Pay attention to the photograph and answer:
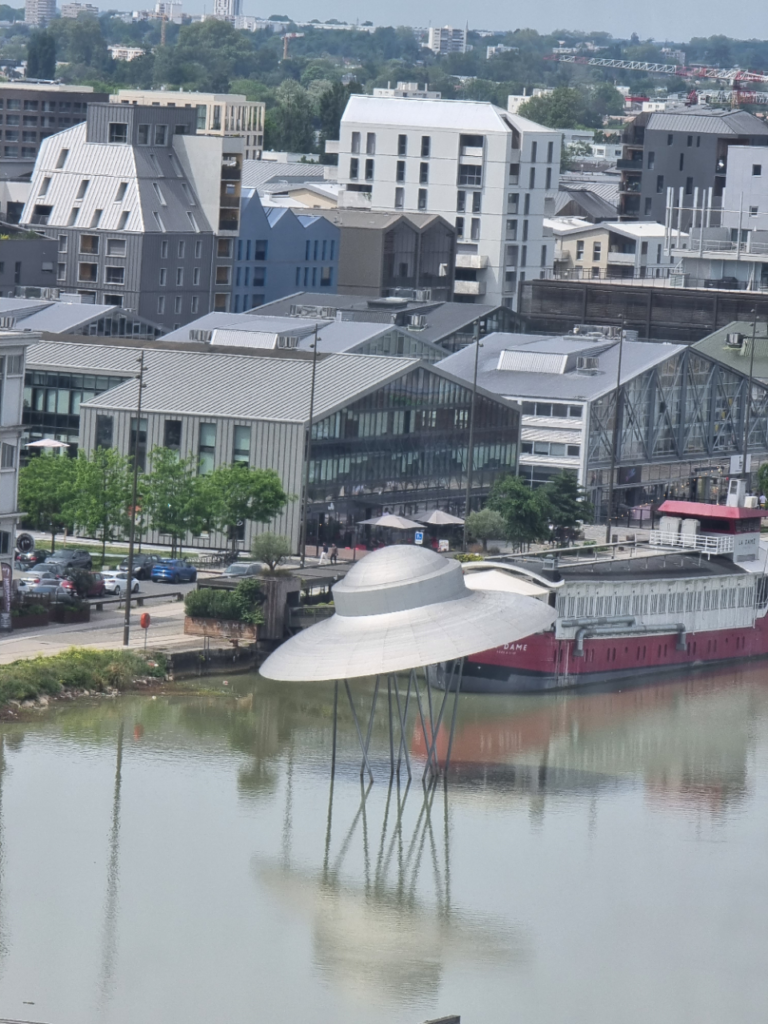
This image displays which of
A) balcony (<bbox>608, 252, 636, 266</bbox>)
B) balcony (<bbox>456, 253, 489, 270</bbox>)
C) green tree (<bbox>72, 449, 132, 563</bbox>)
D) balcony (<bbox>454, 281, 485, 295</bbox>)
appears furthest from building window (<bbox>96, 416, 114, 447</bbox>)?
balcony (<bbox>608, 252, 636, 266</bbox>)

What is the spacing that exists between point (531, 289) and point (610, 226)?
4131 centimetres

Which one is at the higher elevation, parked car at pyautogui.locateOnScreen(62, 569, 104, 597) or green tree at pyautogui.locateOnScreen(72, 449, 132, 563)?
green tree at pyautogui.locateOnScreen(72, 449, 132, 563)

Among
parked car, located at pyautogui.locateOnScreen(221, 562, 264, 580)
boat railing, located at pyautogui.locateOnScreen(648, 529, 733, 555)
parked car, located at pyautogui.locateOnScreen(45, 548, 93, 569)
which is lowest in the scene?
parked car, located at pyautogui.locateOnScreen(45, 548, 93, 569)

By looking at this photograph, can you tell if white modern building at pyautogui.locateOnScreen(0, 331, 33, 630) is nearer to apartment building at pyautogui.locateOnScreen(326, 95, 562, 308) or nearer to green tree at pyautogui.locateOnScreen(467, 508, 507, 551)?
green tree at pyautogui.locateOnScreen(467, 508, 507, 551)

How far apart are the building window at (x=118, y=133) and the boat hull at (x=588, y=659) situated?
210 feet

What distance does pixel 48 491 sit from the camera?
7012cm

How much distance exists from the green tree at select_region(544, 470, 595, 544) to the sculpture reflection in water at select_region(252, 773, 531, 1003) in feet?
103

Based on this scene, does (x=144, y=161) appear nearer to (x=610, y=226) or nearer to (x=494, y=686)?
(x=610, y=226)

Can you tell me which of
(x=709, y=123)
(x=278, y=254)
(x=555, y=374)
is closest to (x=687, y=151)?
(x=709, y=123)

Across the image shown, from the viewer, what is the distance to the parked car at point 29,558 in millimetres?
66625

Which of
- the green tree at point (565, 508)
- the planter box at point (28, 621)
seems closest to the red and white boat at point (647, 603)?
the green tree at point (565, 508)

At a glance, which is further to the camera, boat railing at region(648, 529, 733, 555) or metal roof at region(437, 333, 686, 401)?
metal roof at region(437, 333, 686, 401)

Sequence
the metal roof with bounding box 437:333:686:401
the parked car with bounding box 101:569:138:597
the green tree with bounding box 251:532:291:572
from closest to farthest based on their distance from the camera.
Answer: the parked car with bounding box 101:569:138:597, the green tree with bounding box 251:532:291:572, the metal roof with bounding box 437:333:686:401

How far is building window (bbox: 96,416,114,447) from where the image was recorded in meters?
77.9
